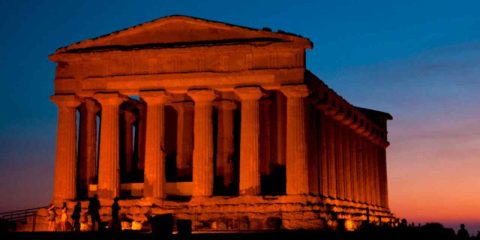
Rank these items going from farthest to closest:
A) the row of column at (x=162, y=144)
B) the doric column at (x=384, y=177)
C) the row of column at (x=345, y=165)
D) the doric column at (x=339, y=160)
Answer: the doric column at (x=384, y=177), the doric column at (x=339, y=160), the row of column at (x=345, y=165), the row of column at (x=162, y=144)

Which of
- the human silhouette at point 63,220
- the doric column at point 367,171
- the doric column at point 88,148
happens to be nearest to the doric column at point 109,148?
the doric column at point 88,148

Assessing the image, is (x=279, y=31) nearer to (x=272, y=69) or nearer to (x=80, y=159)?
(x=272, y=69)

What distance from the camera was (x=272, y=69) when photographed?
64.3m

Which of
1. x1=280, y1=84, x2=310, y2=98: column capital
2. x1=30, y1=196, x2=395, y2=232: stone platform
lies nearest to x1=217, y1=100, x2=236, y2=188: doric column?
x1=30, y1=196, x2=395, y2=232: stone platform

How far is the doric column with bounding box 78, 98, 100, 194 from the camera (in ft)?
229

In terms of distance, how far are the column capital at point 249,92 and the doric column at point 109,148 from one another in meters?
8.98

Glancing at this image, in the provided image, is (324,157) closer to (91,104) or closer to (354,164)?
(354,164)

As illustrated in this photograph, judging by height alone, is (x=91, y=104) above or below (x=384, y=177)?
above

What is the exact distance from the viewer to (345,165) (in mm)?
82062

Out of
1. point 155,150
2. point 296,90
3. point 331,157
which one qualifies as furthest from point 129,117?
point 296,90

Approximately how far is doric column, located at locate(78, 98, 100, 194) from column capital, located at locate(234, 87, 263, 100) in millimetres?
11648

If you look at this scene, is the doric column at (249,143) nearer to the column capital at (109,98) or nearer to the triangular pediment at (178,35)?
the triangular pediment at (178,35)

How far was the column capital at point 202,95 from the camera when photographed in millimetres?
65500

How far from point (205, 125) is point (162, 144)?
3.40 metres
